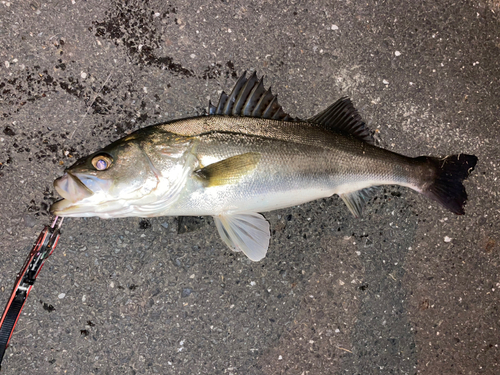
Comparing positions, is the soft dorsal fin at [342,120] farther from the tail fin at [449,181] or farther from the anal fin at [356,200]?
the tail fin at [449,181]

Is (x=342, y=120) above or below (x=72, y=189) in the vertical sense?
above

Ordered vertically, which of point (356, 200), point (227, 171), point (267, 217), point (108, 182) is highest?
point (227, 171)

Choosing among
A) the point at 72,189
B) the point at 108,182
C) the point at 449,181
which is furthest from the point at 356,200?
the point at 72,189

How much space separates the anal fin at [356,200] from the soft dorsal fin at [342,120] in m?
0.44

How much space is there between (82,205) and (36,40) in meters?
1.56

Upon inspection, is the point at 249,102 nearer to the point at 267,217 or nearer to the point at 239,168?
the point at 239,168

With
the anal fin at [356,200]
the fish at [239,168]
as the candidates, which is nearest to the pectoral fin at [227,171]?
the fish at [239,168]

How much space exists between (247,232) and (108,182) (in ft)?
3.44

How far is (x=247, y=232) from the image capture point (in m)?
2.36

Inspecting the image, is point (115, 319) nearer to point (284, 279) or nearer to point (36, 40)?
point (284, 279)

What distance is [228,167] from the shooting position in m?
2.10

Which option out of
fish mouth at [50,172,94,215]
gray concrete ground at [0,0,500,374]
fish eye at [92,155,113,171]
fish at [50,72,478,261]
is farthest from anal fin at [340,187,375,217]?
fish mouth at [50,172,94,215]

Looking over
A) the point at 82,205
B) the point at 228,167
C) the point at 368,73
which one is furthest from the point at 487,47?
the point at 82,205

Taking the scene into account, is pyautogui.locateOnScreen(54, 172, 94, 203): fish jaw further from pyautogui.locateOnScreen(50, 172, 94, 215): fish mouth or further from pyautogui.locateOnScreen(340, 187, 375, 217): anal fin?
pyautogui.locateOnScreen(340, 187, 375, 217): anal fin
